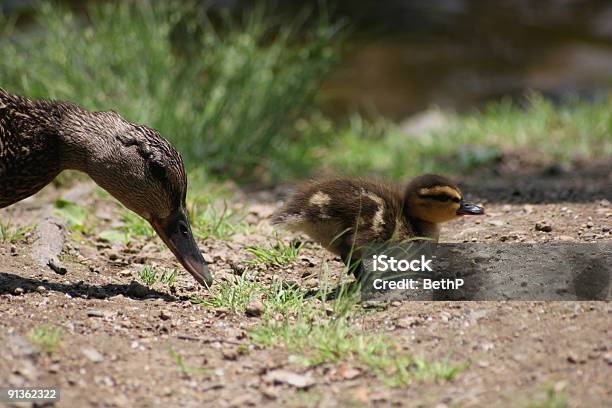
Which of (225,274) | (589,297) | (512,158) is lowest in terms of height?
(589,297)

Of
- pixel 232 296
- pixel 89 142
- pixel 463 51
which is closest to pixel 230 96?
pixel 89 142

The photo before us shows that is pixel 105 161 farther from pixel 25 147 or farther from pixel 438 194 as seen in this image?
pixel 438 194

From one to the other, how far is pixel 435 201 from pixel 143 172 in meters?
1.33

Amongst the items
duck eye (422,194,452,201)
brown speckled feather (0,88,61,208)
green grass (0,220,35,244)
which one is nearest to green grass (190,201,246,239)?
green grass (0,220,35,244)

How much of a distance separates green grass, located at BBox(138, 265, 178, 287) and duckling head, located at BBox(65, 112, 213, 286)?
0.18 metres

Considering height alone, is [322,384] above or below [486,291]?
below

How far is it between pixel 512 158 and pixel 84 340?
431cm

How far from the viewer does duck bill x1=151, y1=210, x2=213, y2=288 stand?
4004 millimetres

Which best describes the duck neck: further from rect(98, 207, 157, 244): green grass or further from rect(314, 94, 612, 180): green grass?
rect(314, 94, 612, 180): green grass

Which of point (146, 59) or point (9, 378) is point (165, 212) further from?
point (146, 59)

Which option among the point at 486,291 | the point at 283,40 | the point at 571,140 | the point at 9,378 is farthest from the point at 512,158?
the point at 9,378

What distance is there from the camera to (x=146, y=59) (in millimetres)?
6570

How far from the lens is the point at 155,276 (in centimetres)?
420

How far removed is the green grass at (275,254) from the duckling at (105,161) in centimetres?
48
